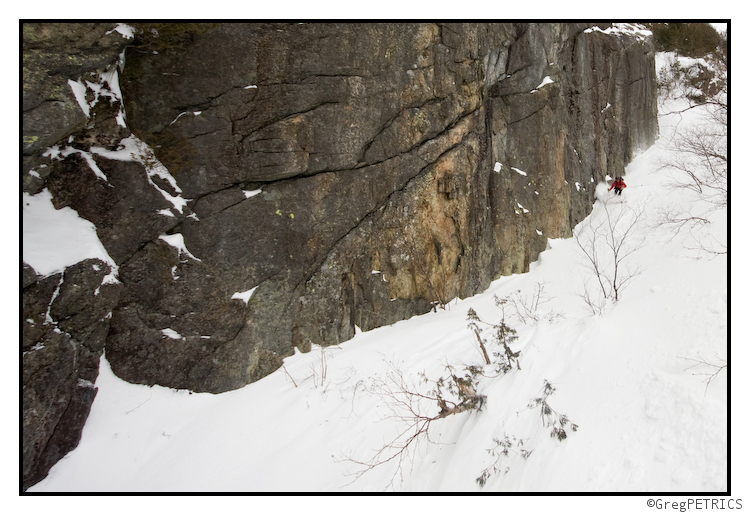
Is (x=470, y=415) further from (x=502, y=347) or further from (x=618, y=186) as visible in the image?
(x=618, y=186)

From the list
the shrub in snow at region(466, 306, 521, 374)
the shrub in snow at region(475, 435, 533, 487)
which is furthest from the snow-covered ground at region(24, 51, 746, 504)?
the shrub in snow at region(466, 306, 521, 374)

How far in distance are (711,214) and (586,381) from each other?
27.0 ft

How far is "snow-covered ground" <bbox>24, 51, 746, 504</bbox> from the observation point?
14.4 feet

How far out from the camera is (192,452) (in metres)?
6.33

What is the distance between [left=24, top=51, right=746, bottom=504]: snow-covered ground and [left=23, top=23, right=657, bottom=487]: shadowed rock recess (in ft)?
1.93

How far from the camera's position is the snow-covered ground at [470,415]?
440cm

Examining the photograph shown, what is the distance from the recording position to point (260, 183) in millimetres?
8008

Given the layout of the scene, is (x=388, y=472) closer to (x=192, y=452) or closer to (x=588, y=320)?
(x=192, y=452)

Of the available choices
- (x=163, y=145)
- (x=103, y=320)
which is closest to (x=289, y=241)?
(x=163, y=145)

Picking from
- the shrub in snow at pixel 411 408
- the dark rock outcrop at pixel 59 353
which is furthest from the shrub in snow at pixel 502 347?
the dark rock outcrop at pixel 59 353

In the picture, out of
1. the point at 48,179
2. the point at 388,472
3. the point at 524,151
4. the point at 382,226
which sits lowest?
the point at 388,472

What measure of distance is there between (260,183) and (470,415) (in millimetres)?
6072

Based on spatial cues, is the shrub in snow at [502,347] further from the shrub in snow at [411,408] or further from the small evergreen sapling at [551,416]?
the small evergreen sapling at [551,416]

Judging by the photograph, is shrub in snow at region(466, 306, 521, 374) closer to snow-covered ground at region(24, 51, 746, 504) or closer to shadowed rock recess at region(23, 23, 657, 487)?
snow-covered ground at region(24, 51, 746, 504)
